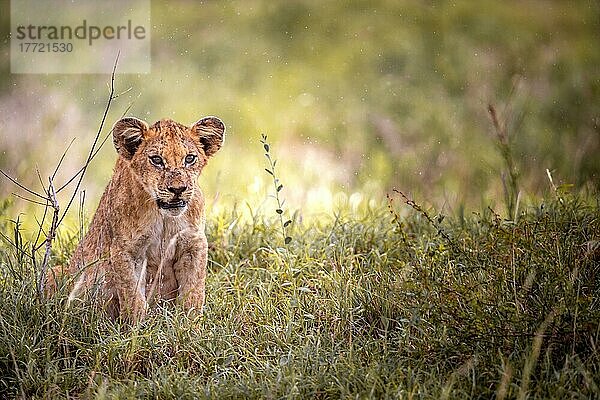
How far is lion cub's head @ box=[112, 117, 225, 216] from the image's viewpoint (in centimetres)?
548

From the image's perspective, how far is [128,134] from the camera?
565 cm

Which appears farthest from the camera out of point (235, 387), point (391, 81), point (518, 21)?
point (518, 21)

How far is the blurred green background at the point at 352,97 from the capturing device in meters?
9.38

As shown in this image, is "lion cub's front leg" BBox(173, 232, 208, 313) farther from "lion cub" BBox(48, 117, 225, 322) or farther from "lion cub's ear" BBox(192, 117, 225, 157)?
"lion cub's ear" BBox(192, 117, 225, 157)

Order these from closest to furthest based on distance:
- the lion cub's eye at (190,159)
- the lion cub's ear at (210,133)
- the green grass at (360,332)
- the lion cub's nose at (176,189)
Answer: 1. the green grass at (360,332)
2. the lion cub's nose at (176,189)
3. the lion cub's eye at (190,159)
4. the lion cub's ear at (210,133)

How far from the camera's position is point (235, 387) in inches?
184

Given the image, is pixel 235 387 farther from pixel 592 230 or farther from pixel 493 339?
pixel 592 230

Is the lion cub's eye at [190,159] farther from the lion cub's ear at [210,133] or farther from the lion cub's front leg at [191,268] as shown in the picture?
the lion cub's front leg at [191,268]

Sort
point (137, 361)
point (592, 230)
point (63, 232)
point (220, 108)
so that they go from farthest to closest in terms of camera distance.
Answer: point (220, 108) < point (63, 232) < point (592, 230) < point (137, 361)

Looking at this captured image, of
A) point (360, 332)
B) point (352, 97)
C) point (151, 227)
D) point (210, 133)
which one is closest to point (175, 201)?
point (151, 227)

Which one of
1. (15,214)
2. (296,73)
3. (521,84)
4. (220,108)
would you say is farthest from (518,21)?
(15,214)

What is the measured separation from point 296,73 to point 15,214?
585 cm

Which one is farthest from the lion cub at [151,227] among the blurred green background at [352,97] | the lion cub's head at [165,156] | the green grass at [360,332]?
the blurred green background at [352,97]

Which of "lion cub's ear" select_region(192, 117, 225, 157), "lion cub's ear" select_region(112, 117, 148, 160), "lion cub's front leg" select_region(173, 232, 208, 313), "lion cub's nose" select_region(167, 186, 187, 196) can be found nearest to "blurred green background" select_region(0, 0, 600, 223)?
"lion cub's ear" select_region(192, 117, 225, 157)
